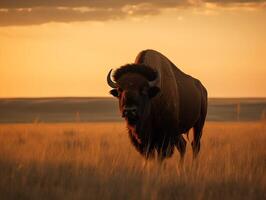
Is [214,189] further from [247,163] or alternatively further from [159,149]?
[159,149]

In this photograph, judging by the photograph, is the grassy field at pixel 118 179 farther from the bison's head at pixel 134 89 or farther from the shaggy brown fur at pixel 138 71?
the shaggy brown fur at pixel 138 71

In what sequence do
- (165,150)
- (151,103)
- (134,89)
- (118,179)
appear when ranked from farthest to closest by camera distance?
1. (165,150)
2. (151,103)
3. (134,89)
4. (118,179)

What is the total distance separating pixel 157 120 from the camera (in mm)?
9750

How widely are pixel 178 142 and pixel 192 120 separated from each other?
0.87m

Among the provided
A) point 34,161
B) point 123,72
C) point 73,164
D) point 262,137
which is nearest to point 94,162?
point 73,164

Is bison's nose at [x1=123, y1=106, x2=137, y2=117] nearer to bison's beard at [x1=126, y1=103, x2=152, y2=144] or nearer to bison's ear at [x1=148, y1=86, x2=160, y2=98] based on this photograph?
bison's beard at [x1=126, y1=103, x2=152, y2=144]

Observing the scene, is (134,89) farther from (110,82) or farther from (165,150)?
(165,150)

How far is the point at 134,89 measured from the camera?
8750 mm

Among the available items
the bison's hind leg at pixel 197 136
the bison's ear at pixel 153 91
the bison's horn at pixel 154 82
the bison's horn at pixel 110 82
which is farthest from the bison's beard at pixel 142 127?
the bison's hind leg at pixel 197 136

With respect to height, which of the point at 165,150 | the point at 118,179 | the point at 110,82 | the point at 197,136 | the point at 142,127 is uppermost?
the point at 110,82

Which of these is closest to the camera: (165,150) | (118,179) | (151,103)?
(118,179)

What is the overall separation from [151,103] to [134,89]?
95 cm

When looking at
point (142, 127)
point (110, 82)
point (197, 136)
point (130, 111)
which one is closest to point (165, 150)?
point (142, 127)

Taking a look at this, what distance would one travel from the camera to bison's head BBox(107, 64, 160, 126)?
845cm
